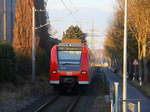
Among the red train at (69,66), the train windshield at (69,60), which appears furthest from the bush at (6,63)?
Result: the train windshield at (69,60)

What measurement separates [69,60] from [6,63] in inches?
174

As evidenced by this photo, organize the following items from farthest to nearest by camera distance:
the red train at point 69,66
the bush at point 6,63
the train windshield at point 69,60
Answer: the bush at point 6,63
the train windshield at point 69,60
the red train at point 69,66

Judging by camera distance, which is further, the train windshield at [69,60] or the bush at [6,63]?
the bush at [6,63]

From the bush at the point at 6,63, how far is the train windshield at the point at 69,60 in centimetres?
380

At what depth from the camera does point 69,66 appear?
30.2 meters

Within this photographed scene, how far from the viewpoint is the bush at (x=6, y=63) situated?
1234 inches

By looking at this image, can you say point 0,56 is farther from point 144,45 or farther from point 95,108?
point 144,45

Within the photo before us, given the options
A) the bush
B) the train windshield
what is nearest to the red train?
the train windshield

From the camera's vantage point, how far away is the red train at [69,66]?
98.7 ft

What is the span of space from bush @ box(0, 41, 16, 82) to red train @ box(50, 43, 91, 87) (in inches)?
132

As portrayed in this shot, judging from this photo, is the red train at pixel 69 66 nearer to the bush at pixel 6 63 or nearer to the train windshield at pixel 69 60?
the train windshield at pixel 69 60

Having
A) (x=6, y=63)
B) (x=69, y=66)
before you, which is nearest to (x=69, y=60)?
(x=69, y=66)

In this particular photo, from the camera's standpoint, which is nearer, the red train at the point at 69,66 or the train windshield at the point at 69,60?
the red train at the point at 69,66

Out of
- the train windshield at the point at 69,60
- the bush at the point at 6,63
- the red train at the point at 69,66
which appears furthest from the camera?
the bush at the point at 6,63
